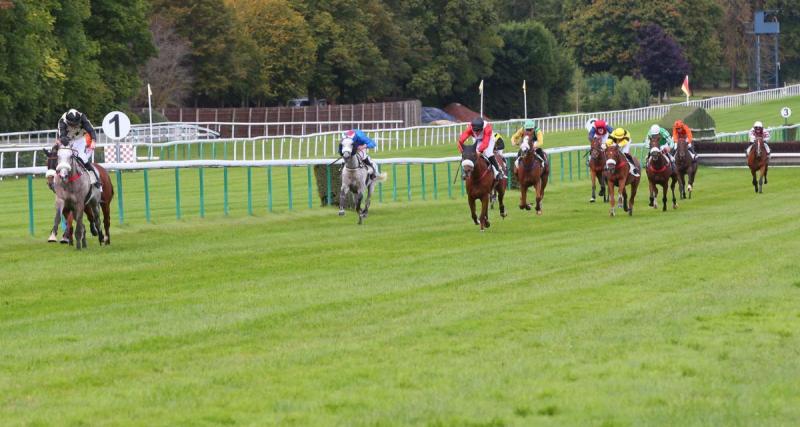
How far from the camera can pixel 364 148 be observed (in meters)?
25.3

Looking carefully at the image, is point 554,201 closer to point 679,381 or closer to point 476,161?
point 476,161

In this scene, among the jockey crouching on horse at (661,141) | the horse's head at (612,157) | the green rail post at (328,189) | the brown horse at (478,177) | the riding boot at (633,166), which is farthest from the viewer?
the green rail post at (328,189)

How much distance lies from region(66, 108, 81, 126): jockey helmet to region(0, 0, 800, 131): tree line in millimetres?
31720

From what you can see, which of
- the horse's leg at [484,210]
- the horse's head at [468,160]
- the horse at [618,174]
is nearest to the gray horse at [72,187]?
the horse's head at [468,160]

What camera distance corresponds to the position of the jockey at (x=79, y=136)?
1912 cm

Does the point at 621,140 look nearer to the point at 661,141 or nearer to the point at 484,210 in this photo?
the point at 661,141

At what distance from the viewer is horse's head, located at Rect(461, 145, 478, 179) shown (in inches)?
866

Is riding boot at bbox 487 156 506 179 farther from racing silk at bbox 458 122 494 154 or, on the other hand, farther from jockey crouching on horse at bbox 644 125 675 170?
jockey crouching on horse at bbox 644 125 675 170

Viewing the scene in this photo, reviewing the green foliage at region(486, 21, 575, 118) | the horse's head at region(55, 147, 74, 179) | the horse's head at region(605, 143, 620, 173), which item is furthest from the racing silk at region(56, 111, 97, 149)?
the green foliage at region(486, 21, 575, 118)

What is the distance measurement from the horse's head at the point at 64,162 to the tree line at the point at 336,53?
32.2 m

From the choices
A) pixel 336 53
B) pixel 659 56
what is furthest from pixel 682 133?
pixel 659 56

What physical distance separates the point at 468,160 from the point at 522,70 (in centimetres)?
7569

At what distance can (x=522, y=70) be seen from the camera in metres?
97.1

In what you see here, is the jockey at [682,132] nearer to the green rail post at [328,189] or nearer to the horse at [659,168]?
the horse at [659,168]
